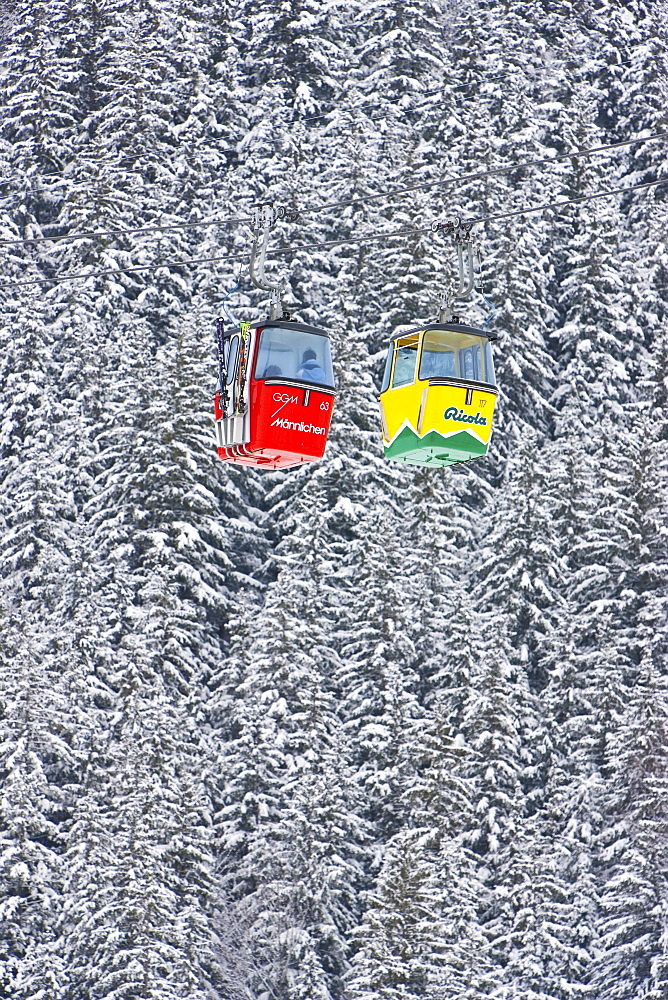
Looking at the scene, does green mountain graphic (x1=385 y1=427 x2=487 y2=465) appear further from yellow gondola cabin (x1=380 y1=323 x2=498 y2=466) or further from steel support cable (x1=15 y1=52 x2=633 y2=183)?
steel support cable (x1=15 y1=52 x2=633 y2=183)

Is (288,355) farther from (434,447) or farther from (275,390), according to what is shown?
(434,447)

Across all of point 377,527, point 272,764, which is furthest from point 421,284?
point 272,764

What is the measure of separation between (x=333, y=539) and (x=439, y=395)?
27904mm

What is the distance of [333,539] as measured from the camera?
1870 inches

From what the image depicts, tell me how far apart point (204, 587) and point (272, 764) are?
262 inches

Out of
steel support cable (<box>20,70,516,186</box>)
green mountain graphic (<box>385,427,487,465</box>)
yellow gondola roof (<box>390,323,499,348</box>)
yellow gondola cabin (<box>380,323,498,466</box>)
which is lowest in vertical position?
green mountain graphic (<box>385,427,487,465</box>)

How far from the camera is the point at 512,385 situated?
52656mm

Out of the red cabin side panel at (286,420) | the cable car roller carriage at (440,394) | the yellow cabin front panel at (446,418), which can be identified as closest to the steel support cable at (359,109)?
the cable car roller carriage at (440,394)

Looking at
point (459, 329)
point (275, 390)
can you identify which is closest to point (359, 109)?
point (459, 329)

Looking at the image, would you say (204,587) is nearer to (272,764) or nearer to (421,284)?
(272,764)

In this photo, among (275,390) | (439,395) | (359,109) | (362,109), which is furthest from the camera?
(362,109)

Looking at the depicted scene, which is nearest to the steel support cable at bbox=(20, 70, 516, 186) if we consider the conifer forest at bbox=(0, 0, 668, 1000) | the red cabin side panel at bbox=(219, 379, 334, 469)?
the conifer forest at bbox=(0, 0, 668, 1000)

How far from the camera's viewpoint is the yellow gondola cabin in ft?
64.6

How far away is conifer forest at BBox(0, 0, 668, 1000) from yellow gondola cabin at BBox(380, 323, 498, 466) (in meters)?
5.41
